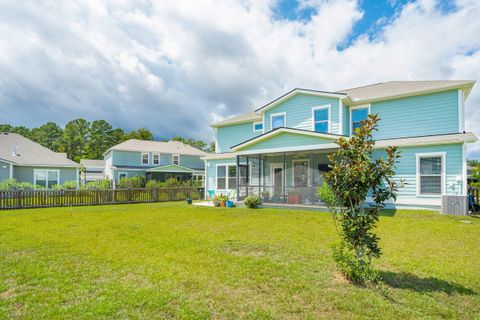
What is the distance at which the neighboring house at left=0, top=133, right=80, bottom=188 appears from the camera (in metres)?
21.1

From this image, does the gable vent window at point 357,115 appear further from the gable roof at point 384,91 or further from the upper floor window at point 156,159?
A: the upper floor window at point 156,159

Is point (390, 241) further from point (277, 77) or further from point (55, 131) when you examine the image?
point (55, 131)

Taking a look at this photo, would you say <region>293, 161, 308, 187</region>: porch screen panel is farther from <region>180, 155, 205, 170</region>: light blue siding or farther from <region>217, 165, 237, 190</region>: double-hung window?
<region>180, 155, 205, 170</region>: light blue siding

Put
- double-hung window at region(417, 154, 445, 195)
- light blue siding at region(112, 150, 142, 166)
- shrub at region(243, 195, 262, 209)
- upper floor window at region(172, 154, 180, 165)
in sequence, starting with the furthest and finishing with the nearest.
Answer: upper floor window at region(172, 154, 180, 165)
light blue siding at region(112, 150, 142, 166)
shrub at region(243, 195, 262, 209)
double-hung window at region(417, 154, 445, 195)

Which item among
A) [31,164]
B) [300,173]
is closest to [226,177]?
[300,173]

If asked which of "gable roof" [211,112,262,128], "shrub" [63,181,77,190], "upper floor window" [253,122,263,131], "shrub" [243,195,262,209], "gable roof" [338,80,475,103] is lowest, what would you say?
"shrub" [243,195,262,209]

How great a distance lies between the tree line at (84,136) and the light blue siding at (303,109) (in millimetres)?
50745

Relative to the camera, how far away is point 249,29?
44.3 feet

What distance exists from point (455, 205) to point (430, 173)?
1877 millimetres

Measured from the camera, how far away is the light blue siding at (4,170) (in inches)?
807

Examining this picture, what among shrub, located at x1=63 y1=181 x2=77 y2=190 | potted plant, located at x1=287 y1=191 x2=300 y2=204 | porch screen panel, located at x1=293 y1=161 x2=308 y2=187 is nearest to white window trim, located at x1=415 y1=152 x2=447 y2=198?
potted plant, located at x1=287 y1=191 x2=300 y2=204

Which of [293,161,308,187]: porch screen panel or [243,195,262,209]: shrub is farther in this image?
[293,161,308,187]: porch screen panel

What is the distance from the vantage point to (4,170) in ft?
67.7

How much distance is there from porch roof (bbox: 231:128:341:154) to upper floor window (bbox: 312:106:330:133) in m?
2.59
